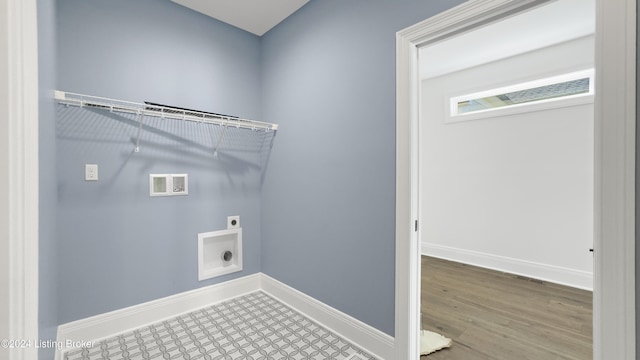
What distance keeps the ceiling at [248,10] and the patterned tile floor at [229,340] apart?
255 cm

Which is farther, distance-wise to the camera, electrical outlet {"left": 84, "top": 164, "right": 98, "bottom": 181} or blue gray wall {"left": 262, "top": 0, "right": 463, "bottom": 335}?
electrical outlet {"left": 84, "top": 164, "right": 98, "bottom": 181}

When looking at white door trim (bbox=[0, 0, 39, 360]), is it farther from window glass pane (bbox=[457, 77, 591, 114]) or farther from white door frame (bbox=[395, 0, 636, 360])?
window glass pane (bbox=[457, 77, 591, 114])

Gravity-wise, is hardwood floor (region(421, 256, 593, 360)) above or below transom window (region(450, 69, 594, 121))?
below

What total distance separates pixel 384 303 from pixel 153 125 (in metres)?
2.14

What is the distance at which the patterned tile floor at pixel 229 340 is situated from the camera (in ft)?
5.69

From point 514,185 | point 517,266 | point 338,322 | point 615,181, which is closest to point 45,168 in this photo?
point 338,322

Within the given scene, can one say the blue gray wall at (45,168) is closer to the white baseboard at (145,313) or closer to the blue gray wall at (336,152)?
the white baseboard at (145,313)

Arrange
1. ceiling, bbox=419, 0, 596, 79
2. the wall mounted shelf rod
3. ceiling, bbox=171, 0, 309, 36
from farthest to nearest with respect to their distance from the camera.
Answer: ceiling, bbox=419, 0, 596, 79
ceiling, bbox=171, 0, 309, 36
the wall mounted shelf rod

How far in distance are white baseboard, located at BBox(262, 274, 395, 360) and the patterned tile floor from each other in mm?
47

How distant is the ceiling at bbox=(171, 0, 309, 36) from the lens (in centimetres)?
221

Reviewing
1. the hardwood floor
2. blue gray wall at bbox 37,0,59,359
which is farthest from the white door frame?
blue gray wall at bbox 37,0,59,359

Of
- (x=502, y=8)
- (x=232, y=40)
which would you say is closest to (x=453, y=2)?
(x=502, y=8)

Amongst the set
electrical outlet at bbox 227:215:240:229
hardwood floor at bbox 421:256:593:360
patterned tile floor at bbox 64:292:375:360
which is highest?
electrical outlet at bbox 227:215:240:229

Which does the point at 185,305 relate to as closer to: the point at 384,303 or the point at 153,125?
the point at 153,125
